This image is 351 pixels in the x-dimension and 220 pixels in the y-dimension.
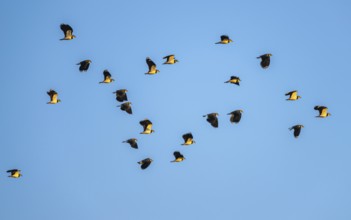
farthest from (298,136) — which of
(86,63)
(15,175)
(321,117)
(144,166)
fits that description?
(15,175)

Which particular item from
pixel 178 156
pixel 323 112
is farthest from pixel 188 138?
pixel 323 112

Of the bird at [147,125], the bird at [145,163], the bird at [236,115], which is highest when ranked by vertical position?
the bird at [147,125]

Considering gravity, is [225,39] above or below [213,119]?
above

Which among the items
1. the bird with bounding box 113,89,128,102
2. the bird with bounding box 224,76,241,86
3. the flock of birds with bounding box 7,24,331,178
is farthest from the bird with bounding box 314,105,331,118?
the bird with bounding box 113,89,128,102

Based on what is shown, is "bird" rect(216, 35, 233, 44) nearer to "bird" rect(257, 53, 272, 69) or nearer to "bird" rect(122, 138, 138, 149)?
"bird" rect(257, 53, 272, 69)

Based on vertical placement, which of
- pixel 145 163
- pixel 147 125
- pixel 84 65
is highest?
pixel 84 65

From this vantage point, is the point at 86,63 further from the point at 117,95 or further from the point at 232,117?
the point at 232,117

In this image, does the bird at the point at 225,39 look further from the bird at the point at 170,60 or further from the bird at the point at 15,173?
the bird at the point at 15,173

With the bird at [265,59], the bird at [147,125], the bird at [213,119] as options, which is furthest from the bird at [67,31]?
the bird at [265,59]

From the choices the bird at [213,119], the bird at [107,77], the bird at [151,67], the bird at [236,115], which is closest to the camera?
the bird at [236,115]

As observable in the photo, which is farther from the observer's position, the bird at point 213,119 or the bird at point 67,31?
the bird at point 67,31

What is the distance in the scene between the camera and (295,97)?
67000 millimetres

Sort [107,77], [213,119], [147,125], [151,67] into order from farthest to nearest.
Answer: [107,77] → [151,67] → [147,125] → [213,119]

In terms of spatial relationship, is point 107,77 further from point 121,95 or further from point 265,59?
point 265,59
